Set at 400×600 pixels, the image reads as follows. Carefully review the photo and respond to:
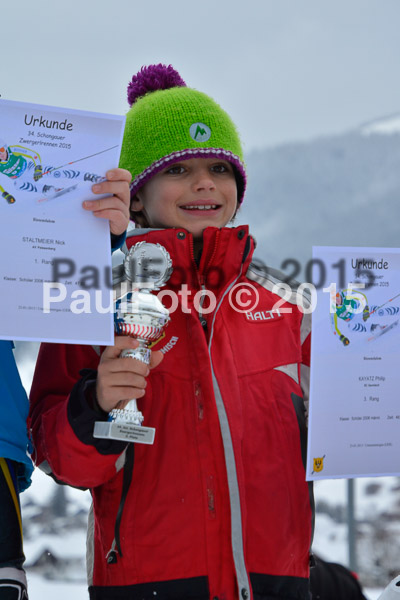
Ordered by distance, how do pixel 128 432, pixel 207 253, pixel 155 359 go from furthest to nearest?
1. pixel 207 253
2. pixel 155 359
3. pixel 128 432

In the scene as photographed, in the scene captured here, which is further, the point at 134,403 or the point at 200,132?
the point at 200,132

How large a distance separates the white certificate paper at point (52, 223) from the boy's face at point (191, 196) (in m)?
0.35

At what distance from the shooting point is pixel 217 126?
161 cm

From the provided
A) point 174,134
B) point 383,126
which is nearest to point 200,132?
point 174,134


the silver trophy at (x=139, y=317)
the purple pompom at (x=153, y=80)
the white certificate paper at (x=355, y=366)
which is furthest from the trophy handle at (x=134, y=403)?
the purple pompom at (x=153, y=80)

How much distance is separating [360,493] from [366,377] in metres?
4.06

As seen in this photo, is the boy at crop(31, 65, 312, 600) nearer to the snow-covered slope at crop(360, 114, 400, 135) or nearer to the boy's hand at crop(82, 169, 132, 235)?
the boy's hand at crop(82, 169, 132, 235)

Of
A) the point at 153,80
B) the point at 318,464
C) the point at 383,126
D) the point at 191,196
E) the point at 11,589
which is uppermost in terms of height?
the point at 383,126

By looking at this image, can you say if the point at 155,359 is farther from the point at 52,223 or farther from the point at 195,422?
the point at 52,223

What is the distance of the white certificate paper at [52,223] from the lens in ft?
3.82

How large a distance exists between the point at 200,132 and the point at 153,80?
11.8 inches

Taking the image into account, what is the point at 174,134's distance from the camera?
156cm

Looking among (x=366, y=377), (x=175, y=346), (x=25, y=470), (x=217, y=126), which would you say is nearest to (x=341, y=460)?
(x=366, y=377)

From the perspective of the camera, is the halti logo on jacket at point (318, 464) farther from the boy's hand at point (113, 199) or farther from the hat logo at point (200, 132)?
the hat logo at point (200, 132)
